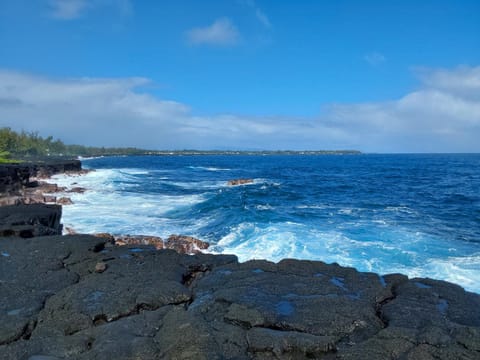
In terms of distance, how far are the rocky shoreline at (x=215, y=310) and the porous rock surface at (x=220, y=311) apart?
0.02 meters

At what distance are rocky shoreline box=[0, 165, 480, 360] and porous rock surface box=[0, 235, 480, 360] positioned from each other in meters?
0.02

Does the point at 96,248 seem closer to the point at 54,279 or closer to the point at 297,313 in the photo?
the point at 54,279

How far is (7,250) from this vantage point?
9.51 m

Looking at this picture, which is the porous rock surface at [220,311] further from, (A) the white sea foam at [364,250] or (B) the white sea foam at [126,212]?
(B) the white sea foam at [126,212]

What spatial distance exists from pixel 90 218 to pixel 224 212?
9042 millimetres

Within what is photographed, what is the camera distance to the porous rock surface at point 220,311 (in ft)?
16.7

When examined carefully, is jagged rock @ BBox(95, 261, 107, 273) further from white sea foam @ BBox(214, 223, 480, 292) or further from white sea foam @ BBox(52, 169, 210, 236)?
white sea foam @ BBox(52, 169, 210, 236)

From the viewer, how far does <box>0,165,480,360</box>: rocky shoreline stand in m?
5.10

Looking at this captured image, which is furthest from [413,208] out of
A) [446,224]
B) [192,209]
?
[192,209]

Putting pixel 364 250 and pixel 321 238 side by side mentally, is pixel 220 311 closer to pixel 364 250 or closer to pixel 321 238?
pixel 364 250

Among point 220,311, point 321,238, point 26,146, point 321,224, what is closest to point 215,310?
point 220,311

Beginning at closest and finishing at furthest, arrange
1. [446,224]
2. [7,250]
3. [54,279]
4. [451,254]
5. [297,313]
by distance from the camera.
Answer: [297,313], [54,279], [7,250], [451,254], [446,224]

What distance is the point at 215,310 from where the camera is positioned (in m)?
6.28

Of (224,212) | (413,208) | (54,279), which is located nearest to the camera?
(54,279)
